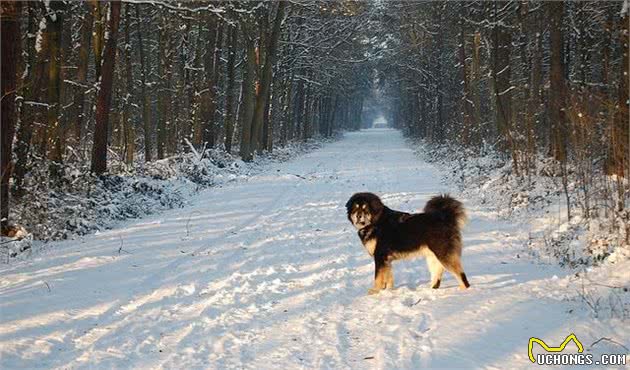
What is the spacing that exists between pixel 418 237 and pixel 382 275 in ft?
2.27

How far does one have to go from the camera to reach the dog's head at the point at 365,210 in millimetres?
7180

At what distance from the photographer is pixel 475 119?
82.8ft

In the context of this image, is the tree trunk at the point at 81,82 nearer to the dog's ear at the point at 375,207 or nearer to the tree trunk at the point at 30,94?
the tree trunk at the point at 30,94

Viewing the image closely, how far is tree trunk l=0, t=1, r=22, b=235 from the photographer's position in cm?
857

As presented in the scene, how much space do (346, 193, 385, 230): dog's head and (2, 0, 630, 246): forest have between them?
4096mm

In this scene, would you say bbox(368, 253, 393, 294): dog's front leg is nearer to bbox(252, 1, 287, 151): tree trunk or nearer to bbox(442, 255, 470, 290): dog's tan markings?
bbox(442, 255, 470, 290): dog's tan markings

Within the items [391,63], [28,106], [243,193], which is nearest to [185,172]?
[243,193]

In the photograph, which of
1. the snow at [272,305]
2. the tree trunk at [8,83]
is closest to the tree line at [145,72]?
the tree trunk at [8,83]

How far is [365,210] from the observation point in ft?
23.5

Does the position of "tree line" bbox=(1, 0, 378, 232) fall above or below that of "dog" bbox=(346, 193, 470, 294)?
above

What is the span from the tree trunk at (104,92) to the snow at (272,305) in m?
3.96

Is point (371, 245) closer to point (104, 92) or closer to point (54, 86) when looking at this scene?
point (54, 86)

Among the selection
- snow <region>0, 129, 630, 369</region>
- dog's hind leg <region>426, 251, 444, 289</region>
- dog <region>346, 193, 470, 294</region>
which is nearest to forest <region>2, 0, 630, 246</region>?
snow <region>0, 129, 630, 369</region>

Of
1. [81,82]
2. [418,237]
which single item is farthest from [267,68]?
[418,237]
